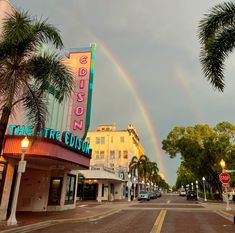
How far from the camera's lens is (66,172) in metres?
27.7

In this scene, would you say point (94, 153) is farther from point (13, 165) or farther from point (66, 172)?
point (13, 165)

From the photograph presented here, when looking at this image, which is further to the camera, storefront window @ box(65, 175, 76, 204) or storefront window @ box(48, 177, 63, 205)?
storefront window @ box(65, 175, 76, 204)

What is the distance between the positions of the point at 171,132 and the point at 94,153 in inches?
1510

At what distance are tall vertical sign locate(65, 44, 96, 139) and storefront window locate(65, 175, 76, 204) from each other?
498 centimetres

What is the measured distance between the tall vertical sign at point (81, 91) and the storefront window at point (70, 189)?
4980 mm

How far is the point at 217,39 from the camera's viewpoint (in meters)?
15.0

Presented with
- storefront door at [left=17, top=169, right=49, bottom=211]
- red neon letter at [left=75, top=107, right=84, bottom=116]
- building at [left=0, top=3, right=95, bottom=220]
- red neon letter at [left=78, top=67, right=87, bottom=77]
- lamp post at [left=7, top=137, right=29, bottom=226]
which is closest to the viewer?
lamp post at [left=7, top=137, right=29, bottom=226]

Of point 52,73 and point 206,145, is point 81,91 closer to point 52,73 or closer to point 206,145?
point 52,73

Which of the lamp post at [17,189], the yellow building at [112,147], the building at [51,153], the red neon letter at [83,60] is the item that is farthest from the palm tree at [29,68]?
the yellow building at [112,147]

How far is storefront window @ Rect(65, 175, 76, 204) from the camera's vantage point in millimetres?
28888

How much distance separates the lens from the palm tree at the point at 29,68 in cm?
1408

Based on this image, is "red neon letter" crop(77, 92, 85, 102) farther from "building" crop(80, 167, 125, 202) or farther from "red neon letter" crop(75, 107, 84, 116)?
"building" crop(80, 167, 125, 202)

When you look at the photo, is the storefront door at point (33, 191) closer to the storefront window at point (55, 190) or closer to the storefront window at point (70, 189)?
the storefront window at point (55, 190)

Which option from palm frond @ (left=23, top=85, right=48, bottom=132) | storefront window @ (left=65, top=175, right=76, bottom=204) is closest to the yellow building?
storefront window @ (left=65, top=175, right=76, bottom=204)
